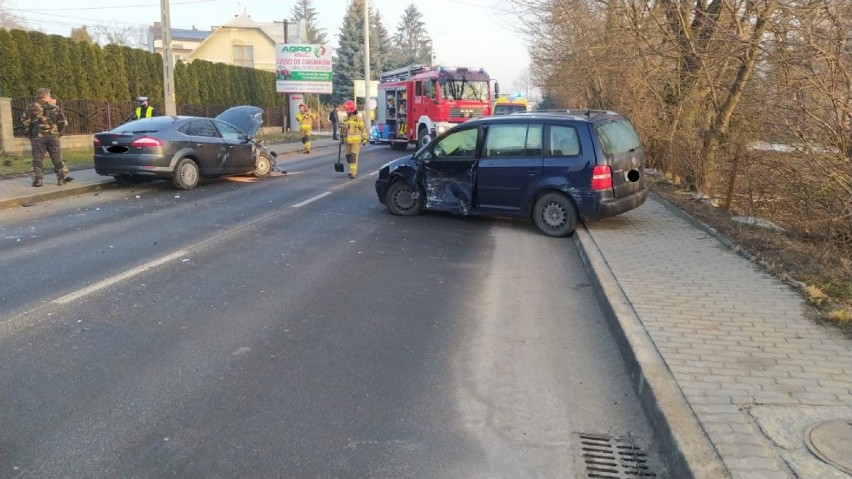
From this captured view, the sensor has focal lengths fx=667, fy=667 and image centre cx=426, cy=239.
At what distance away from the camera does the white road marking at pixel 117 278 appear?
20.3ft

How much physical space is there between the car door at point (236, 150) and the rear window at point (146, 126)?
53.5 inches

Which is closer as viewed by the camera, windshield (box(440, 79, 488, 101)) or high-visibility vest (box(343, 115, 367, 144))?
high-visibility vest (box(343, 115, 367, 144))

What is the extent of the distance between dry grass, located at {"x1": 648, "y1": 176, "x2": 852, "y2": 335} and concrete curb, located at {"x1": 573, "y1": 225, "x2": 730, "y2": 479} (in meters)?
1.63

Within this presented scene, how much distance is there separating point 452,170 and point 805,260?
16.5 ft

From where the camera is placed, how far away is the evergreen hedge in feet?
68.7

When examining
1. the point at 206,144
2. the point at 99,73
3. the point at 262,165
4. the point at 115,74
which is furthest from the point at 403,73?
the point at 206,144

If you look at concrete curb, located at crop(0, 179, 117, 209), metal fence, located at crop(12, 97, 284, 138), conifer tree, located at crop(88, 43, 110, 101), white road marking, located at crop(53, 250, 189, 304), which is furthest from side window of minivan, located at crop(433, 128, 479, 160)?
conifer tree, located at crop(88, 43, 110, 101)

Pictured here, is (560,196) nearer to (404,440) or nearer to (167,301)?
(167,301)

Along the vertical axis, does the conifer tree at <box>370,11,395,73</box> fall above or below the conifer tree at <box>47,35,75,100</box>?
above

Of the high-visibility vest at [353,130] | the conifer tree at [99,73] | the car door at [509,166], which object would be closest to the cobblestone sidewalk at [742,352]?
the car door at [509,166]

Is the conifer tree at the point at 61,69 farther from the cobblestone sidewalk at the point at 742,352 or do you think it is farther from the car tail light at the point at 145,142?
the cobblestone sidewalk at the point at 742,352

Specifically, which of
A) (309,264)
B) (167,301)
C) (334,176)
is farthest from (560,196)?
(334,176)

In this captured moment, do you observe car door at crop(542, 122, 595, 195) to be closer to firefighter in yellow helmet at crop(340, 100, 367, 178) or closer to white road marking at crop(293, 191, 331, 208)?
white road marking at crop(293, 191, 331, 208)

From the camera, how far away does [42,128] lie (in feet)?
41.8
